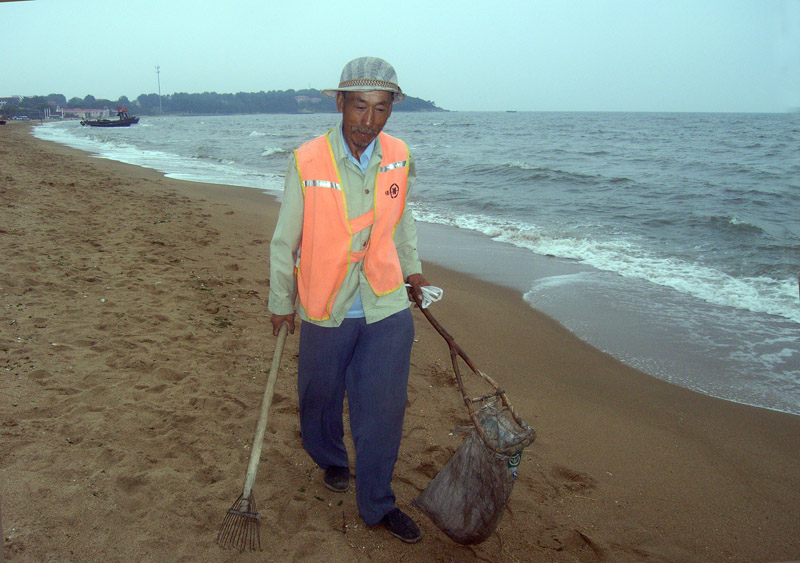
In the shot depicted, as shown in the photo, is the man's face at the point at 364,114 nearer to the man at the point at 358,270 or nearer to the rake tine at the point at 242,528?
the man at the point at 358,270

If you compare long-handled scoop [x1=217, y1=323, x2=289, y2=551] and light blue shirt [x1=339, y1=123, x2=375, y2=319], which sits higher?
light blue shirt [x1=339, y1=123, x2=375, y2=319]

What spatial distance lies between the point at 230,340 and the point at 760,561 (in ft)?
10.7

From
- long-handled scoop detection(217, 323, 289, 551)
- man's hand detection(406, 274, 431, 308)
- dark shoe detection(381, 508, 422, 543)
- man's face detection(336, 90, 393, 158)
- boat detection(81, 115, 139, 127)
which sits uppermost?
boat detection(81, 115, 139, 127)

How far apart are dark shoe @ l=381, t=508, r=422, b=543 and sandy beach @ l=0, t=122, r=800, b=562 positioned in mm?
45

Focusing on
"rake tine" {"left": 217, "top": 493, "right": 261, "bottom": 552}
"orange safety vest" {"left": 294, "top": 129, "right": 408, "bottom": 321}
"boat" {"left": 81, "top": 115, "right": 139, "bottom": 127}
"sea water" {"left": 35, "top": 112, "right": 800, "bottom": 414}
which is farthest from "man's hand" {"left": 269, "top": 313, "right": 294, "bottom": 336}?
"boat" {"left": 81, "top": 115, "right": 139, "bottom": 127}

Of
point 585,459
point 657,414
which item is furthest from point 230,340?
point 657,414

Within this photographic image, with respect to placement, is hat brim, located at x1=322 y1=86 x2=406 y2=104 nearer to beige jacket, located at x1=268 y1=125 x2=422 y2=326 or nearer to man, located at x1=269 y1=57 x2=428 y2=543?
man, located at x1=269 y1=57 x2=428 y2=543

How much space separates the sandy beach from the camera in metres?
2.35

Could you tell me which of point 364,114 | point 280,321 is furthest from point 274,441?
point 364,114

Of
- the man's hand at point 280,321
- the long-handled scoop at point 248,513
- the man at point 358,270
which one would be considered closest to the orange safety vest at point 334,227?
the man at point 358,270

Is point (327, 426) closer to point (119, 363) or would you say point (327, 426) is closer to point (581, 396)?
point (119, 363)

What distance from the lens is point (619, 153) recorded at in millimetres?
24203

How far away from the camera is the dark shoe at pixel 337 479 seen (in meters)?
2.66

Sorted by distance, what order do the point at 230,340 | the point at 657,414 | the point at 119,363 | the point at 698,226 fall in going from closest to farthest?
the point at 119,363, the point at 657,414, the point at 230,340, the point at 698,226
